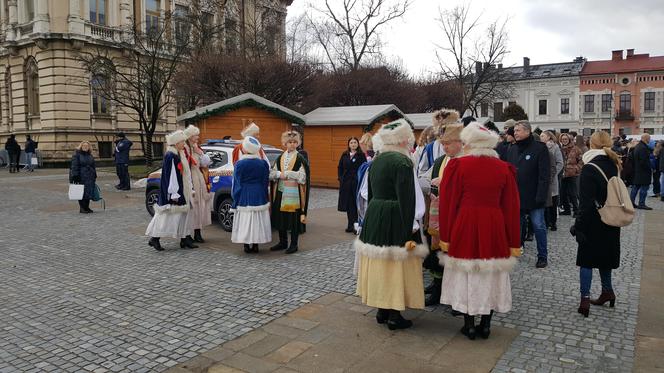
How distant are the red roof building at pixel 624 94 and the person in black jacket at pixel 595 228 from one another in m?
66.1

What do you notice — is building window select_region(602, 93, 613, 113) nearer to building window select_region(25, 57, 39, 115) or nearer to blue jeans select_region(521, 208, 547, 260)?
→ building window select_region(25, 57, 39, 115)

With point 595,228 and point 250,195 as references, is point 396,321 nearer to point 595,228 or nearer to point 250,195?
point 595,228

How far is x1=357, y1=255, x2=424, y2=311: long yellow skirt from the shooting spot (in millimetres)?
4832

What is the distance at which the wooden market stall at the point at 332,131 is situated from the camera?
57.6ft

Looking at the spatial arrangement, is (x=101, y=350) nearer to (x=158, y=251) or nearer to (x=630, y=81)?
(x=158, y=251)

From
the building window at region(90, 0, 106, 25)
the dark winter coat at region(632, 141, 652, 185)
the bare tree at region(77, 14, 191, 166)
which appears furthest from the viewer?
the building window at region(90, 0, 106, 25)

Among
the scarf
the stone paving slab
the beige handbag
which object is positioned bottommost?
the stone paving slab

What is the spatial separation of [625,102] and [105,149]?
59898 mm

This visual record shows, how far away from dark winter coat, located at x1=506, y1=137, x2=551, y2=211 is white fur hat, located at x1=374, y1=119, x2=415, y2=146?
3182mm

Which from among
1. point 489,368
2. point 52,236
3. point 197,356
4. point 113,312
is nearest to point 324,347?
point 197,356

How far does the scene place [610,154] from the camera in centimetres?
541

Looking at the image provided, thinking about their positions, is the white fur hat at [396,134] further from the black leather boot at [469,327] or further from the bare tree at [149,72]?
the bare tree at [149,72]

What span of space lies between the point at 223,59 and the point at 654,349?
1890cm

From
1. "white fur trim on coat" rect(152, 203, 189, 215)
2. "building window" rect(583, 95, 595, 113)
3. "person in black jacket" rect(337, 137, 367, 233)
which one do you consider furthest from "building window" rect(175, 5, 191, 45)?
"building window" rect(583, 95, 595, 113)
